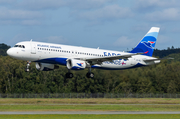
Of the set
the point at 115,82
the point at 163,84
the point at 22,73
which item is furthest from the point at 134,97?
the point at 22,73

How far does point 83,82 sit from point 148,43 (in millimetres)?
45671

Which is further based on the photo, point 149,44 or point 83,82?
point 83,82

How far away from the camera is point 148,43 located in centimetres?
6738

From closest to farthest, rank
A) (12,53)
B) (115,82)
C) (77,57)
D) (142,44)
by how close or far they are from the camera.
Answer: (12,53) → (77,57) → (142,44) → (115,82)

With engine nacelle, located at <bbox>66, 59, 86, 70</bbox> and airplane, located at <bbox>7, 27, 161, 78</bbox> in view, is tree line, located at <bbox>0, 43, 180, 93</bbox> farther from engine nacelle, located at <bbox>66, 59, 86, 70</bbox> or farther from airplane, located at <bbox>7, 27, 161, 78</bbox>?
engine nacelle, located at <bbox>66, 59, 86, 70</bbox>

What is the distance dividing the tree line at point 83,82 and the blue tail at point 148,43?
1929 cm

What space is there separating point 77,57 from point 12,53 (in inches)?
423

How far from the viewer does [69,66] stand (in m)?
55.0

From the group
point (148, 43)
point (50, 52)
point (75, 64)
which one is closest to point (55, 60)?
point (50, 52)

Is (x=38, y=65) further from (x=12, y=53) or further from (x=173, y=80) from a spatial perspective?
(x=173, y=80)

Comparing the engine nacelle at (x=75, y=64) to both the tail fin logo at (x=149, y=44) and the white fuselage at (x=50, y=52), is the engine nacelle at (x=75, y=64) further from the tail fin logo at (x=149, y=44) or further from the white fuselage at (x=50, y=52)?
the tail fin logo at (x=149, y=44)

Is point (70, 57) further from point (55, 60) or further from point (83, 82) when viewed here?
point (83, 82)

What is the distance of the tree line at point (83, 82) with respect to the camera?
95.1m

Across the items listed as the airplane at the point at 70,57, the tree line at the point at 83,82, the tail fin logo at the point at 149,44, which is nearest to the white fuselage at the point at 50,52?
the airplane at the point at 70,57
